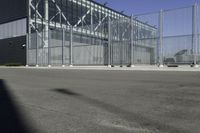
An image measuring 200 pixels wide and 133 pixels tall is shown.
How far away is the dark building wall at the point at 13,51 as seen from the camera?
128 ft

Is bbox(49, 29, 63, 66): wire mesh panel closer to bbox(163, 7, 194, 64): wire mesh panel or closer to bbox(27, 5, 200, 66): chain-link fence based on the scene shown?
bbox(27, 5, 200, 66): chain-link fence

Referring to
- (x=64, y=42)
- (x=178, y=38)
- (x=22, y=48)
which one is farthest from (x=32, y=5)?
(x=178, y=38)

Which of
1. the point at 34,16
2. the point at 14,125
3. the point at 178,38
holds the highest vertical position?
the point at 34,16

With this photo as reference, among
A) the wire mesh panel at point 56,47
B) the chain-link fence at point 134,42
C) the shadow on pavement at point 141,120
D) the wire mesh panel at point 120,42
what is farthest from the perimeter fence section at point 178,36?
the shadow on pavement at point 141,120

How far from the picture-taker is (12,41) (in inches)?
1661

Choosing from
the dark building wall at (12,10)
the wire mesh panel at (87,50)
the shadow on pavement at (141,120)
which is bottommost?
the shadow on pavement at (141,120)

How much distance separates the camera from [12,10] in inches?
1715

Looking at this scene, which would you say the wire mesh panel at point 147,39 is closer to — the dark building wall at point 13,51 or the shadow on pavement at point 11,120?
the shadow on pavement at point 11,120

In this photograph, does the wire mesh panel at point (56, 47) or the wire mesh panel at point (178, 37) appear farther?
the wire mesh panel at point (56, 47)

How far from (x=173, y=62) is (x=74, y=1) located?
28.2 metres

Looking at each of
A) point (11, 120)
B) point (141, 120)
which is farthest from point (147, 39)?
point (11, 120)

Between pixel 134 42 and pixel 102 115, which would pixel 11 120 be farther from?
pixel 134 42

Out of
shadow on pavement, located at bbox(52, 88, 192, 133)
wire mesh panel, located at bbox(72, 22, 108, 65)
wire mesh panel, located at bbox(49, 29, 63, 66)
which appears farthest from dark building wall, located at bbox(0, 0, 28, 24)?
shadow on pavement, located at bbox(52, 88, 192, 133)

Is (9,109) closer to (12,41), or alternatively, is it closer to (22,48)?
(22,48)
